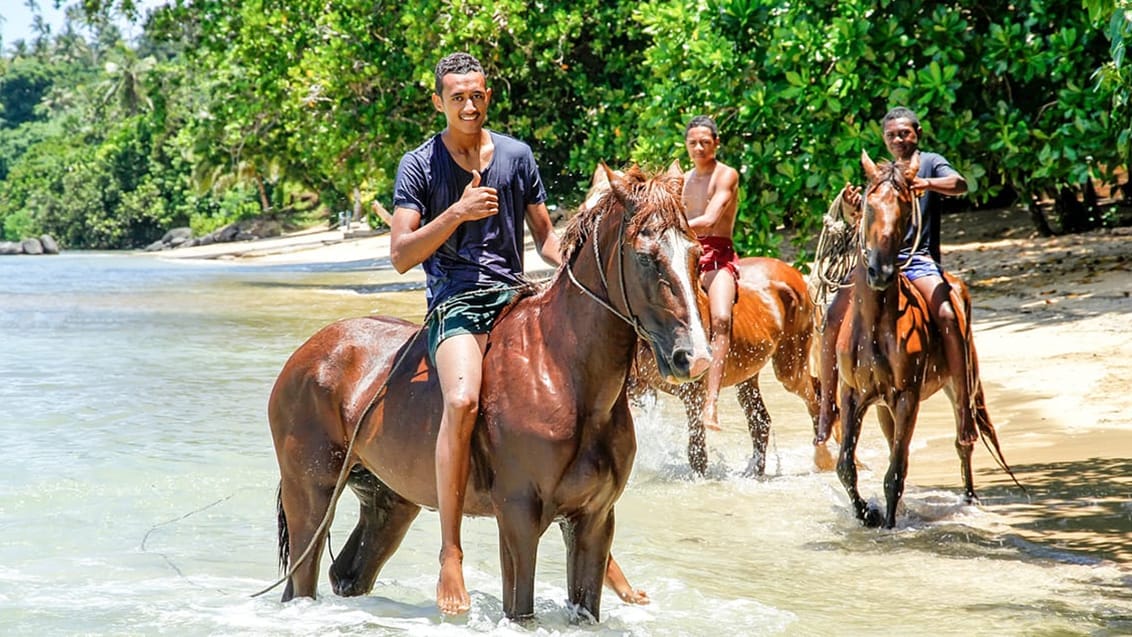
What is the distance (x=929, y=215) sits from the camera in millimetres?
8898

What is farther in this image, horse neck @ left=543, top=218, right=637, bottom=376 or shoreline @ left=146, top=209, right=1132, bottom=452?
shoreline @ left=146, top=209, right=1132, bottom=452

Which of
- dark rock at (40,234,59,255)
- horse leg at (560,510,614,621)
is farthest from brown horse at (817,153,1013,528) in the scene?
dark rock at (40,234,59,255)

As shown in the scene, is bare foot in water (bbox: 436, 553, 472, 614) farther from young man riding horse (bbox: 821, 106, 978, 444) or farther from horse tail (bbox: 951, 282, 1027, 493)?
horse tail (bbox: 951, 282, 1027, 493)

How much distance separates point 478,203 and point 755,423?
5799 millimetres

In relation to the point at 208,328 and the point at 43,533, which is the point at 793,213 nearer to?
the point at 208,328

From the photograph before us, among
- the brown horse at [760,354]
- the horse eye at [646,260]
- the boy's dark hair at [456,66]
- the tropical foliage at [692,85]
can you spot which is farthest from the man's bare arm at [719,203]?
the horse eye at [646,260]

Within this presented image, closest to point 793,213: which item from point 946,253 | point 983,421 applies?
point 946,253

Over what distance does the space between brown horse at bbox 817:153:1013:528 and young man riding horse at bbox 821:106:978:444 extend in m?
0.06

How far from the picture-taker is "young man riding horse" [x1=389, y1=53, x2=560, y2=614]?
16.5ft

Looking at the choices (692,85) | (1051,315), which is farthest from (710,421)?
(692,85)

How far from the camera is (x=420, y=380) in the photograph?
545 centimetres

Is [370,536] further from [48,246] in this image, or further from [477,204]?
[48,246]

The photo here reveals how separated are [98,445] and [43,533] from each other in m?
3.27

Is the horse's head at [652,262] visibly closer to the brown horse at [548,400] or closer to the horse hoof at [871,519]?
the brown horse at [548,400]
